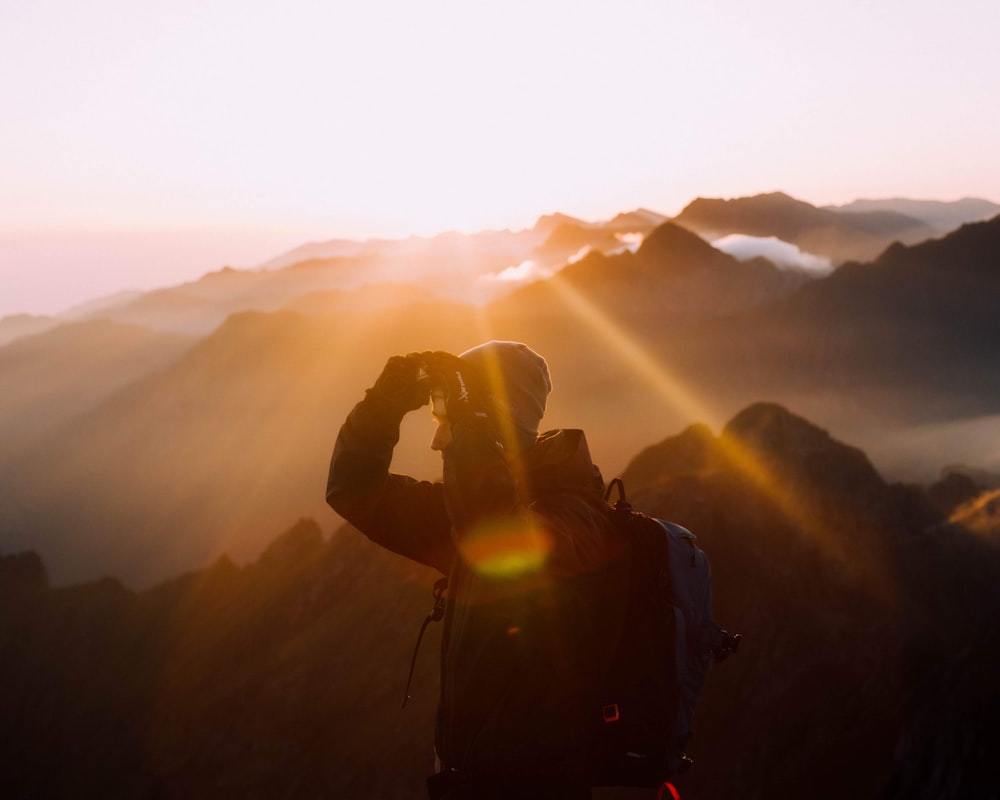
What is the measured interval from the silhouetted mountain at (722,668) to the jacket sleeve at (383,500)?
27.9 feet

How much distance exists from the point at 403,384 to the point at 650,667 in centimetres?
155

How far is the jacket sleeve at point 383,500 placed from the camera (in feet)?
11.5

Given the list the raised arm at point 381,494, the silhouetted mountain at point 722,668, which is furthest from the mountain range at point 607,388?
the raised arm at point 381,494

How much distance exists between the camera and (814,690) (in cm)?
1709

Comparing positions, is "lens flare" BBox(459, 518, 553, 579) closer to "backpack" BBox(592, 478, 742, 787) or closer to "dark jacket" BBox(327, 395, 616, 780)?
"dark jacket" BBox(327, 395, 616, 780)

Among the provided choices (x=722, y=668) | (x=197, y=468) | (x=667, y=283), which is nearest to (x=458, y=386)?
(x=722, y=668)

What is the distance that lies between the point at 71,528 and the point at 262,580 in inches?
5101

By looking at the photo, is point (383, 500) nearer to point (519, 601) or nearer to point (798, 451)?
point (519, 601)

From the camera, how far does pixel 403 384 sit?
10.6 ft

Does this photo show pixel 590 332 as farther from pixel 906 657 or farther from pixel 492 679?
pixel 492 679

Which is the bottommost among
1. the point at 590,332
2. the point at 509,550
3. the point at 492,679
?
the point at 590,332

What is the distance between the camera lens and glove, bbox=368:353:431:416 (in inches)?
127

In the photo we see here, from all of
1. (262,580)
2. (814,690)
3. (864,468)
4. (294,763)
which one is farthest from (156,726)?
(864,468)

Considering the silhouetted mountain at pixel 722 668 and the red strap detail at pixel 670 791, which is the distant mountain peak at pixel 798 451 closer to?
the silhouetted mountain at pixel 722 668
